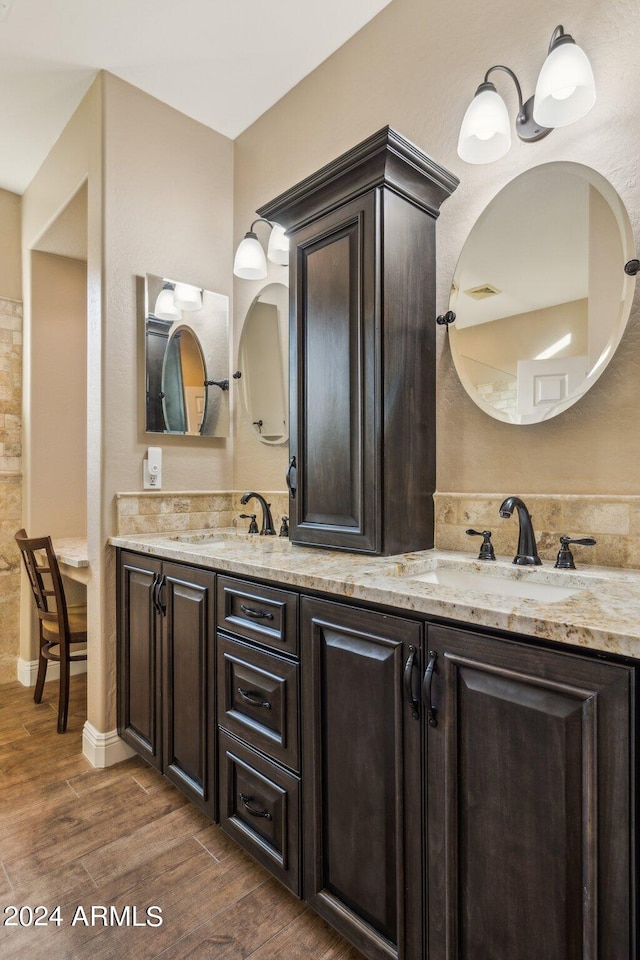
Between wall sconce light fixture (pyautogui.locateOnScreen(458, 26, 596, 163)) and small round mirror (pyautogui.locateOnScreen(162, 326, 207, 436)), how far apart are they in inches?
57.0

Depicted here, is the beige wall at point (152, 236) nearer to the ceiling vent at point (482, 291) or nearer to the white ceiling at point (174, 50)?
the white ceiling at point (174, 50)

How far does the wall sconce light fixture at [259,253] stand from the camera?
7.70 ft

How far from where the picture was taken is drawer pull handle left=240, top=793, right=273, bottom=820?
4.75ft

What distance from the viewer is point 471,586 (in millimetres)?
1492

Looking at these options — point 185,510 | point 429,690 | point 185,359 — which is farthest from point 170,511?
point 429,690

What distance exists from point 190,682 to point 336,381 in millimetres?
1124

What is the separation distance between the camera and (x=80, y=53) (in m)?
2.20

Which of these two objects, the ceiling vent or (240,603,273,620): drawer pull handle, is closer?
(240,603,273,620): drawer pull handle

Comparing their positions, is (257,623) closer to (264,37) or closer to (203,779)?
(203,779)

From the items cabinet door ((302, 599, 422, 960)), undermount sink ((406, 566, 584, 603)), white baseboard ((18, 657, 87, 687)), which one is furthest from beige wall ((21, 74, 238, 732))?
undermount sink ((406, 566, 584, 603))

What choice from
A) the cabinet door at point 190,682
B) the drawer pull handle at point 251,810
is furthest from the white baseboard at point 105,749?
the drawer pull handle at point 251,810

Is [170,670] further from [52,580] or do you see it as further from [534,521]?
[534,521]

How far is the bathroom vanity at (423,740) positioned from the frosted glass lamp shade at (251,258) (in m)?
1.35

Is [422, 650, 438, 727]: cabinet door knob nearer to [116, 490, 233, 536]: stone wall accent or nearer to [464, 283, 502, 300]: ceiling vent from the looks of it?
[464, 283, 502, 300]: ceiling vent
